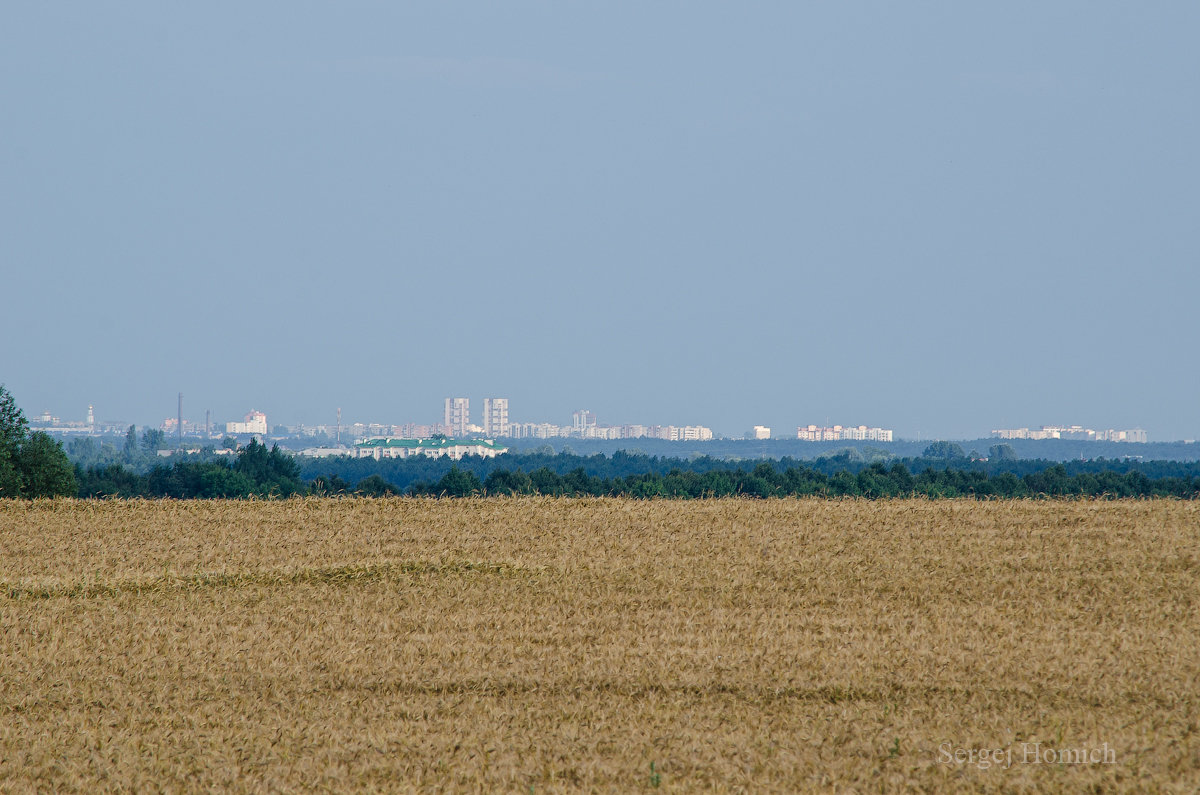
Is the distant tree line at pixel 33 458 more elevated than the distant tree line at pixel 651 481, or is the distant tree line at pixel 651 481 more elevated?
the distant tree line at pixel 33 458

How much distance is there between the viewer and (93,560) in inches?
972

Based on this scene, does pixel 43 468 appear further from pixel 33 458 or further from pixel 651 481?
pixel 651 481

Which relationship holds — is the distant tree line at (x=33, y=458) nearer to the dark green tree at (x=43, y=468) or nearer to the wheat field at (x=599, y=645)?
the dark green tree at (x=43, y=468)

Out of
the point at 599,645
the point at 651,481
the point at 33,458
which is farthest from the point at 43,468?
the point at 651,481

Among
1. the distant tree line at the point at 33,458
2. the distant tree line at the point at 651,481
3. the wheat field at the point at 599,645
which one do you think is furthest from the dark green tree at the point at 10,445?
the distant tree line at the point at 651,481

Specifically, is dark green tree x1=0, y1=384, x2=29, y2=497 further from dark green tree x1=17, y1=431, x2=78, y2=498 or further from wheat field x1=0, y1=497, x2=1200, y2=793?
wheat field x1=0, y1=497, x2=1200, y2=793

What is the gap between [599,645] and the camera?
61.4ft

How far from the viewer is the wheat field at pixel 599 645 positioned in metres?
13.1

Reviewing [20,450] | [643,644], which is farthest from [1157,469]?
[643,644]

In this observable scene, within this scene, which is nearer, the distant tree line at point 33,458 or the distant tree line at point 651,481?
the distant tree line at point 33,458

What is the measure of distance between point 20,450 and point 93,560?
25.3 meters

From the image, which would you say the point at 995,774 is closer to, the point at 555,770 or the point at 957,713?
the point at 957,713

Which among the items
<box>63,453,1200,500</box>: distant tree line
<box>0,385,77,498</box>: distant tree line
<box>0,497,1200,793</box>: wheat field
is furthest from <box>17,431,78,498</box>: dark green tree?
<box>63,453,1200,500</box>: distant tree line

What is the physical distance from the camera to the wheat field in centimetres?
1313
